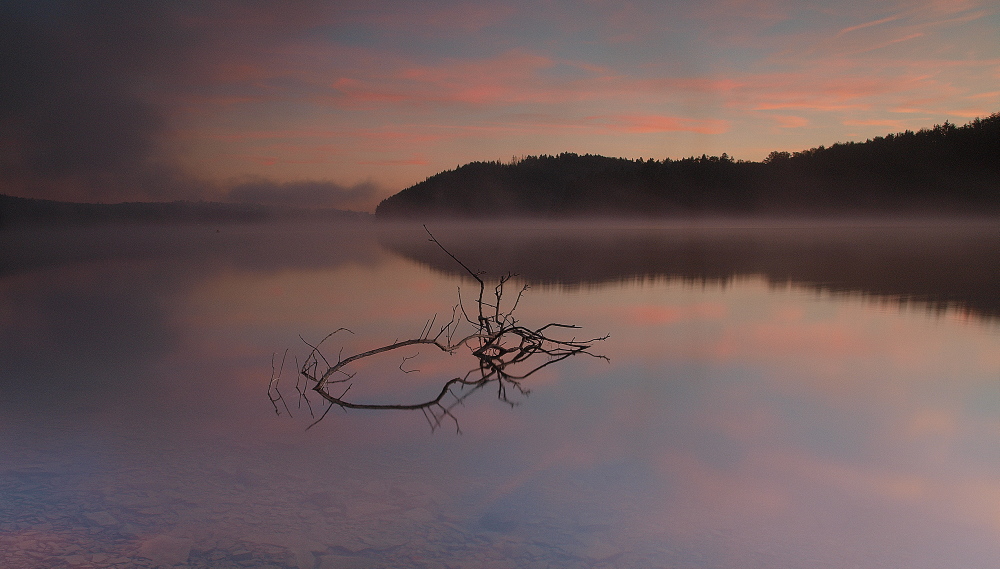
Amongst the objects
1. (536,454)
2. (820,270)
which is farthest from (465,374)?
(820,270)

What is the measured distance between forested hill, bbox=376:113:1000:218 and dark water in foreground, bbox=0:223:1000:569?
3177 inches

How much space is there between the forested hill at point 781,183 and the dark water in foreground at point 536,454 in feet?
265

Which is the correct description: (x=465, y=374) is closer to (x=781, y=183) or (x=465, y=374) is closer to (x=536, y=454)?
(x=536, y=454)

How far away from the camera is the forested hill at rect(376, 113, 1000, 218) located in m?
74.5

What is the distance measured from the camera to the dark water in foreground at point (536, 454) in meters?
2.84

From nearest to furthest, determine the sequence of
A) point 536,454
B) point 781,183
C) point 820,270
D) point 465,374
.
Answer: point 536,454 → point 465,374 → point 820,270 → point 781,183

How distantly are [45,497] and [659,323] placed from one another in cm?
657

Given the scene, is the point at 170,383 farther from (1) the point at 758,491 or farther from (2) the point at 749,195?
(2) the point at 749,195

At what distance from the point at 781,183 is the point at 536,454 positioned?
309ft

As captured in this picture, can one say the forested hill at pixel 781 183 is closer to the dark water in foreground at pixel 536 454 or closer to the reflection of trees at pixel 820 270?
the reflection of trees at pixel 820 270

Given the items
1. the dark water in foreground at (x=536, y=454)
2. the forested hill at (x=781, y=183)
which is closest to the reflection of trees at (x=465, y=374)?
the dark water in foreground at (x=536, y=454)

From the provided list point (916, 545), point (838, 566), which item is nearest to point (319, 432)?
point (838, 566)

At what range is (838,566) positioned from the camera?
2.71m

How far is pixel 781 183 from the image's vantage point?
89.5 meters
